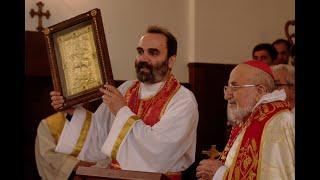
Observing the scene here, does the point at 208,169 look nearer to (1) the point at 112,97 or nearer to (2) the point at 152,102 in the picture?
(1) the point at 112,97

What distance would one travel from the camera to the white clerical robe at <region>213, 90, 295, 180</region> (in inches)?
99.1

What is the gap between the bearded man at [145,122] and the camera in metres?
3.31

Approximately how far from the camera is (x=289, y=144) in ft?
8.33

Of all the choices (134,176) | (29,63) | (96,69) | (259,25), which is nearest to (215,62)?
(259,25)

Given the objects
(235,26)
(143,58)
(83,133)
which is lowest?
(83,133)

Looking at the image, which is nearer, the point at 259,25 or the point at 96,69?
the point at 96,69

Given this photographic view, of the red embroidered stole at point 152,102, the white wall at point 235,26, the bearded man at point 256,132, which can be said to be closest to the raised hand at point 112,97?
the red embroidered stole at point 152,102

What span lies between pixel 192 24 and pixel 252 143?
4.60 m

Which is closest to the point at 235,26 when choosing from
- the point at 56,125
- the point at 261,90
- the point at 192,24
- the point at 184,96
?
the point at 192,24

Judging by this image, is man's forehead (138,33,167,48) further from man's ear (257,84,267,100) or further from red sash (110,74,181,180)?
man's ear (257,84,267,100)

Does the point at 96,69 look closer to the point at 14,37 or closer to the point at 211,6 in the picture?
the point at 14,37

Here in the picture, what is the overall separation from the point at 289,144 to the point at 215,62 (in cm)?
469

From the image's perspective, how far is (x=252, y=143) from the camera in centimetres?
265

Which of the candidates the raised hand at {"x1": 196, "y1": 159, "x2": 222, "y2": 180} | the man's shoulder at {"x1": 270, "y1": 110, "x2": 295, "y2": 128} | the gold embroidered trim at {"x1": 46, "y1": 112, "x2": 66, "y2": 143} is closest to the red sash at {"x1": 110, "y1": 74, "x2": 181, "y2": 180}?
the raised hand at {"x1": 196, "y1": 159, "x2": 222, "y2": 180}
